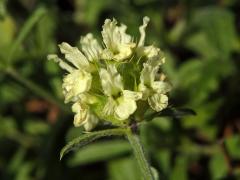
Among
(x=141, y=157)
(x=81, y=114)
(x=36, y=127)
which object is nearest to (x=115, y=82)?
(x=81, y=114)

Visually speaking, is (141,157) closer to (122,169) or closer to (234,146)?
(234,146)

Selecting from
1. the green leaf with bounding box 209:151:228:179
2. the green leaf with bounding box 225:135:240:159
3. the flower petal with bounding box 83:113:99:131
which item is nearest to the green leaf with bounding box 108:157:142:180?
the green leaf with bounding box 209:151:228:179

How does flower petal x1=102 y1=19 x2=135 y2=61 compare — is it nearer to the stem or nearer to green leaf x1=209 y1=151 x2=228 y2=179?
the stem

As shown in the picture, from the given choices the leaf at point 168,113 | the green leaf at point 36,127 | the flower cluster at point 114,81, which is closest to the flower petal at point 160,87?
the flower cluster at point 114,81

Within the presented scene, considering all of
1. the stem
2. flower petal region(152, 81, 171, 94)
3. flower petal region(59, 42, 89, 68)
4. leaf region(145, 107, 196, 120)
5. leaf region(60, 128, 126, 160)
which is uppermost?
flower petal region(59, 42, 89, 68)

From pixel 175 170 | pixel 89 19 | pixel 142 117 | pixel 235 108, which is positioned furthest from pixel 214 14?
pixel 142 117

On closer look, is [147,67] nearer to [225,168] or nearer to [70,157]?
[225,168]

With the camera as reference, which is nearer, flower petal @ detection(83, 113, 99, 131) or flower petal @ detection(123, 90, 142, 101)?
flower petal @ detection(123, 90, 142, 101)

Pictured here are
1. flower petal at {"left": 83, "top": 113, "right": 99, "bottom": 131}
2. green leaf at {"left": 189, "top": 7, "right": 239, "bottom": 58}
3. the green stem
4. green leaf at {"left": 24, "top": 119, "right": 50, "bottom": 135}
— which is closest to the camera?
flower petal at {"left": 83, "top": 113, "right": 99, "bottom": 131}
